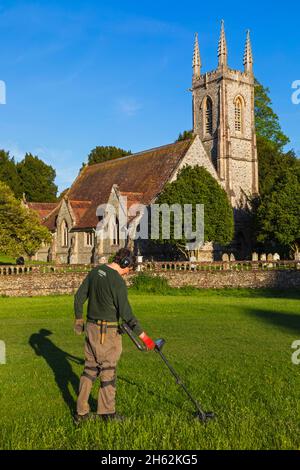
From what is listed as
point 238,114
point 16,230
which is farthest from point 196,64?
point 16,230

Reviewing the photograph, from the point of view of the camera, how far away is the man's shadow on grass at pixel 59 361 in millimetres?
8222

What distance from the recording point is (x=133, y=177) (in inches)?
1970

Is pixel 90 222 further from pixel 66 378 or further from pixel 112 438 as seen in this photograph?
pixel 112 438

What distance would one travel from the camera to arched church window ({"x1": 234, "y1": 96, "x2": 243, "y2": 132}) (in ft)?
181

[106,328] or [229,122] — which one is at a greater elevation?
[229,122]

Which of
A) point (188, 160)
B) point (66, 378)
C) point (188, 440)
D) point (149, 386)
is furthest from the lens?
point (188, 160)

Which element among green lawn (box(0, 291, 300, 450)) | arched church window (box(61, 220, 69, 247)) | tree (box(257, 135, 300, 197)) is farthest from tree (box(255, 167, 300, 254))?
green lawn (box(0, 291, 300, 450))

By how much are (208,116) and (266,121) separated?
13.5m

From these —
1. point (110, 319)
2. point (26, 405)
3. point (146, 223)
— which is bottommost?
point (26, 405)

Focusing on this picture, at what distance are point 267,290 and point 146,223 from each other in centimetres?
1741

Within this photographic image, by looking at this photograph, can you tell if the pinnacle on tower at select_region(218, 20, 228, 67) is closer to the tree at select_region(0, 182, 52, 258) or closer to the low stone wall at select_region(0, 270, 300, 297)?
the tree at select_region(0, 182, 52, 258)

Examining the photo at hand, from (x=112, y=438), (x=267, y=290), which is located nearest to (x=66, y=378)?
(x=112, y=438)

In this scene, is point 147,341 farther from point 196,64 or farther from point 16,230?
point 196,64

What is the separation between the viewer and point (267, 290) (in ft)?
90.2
